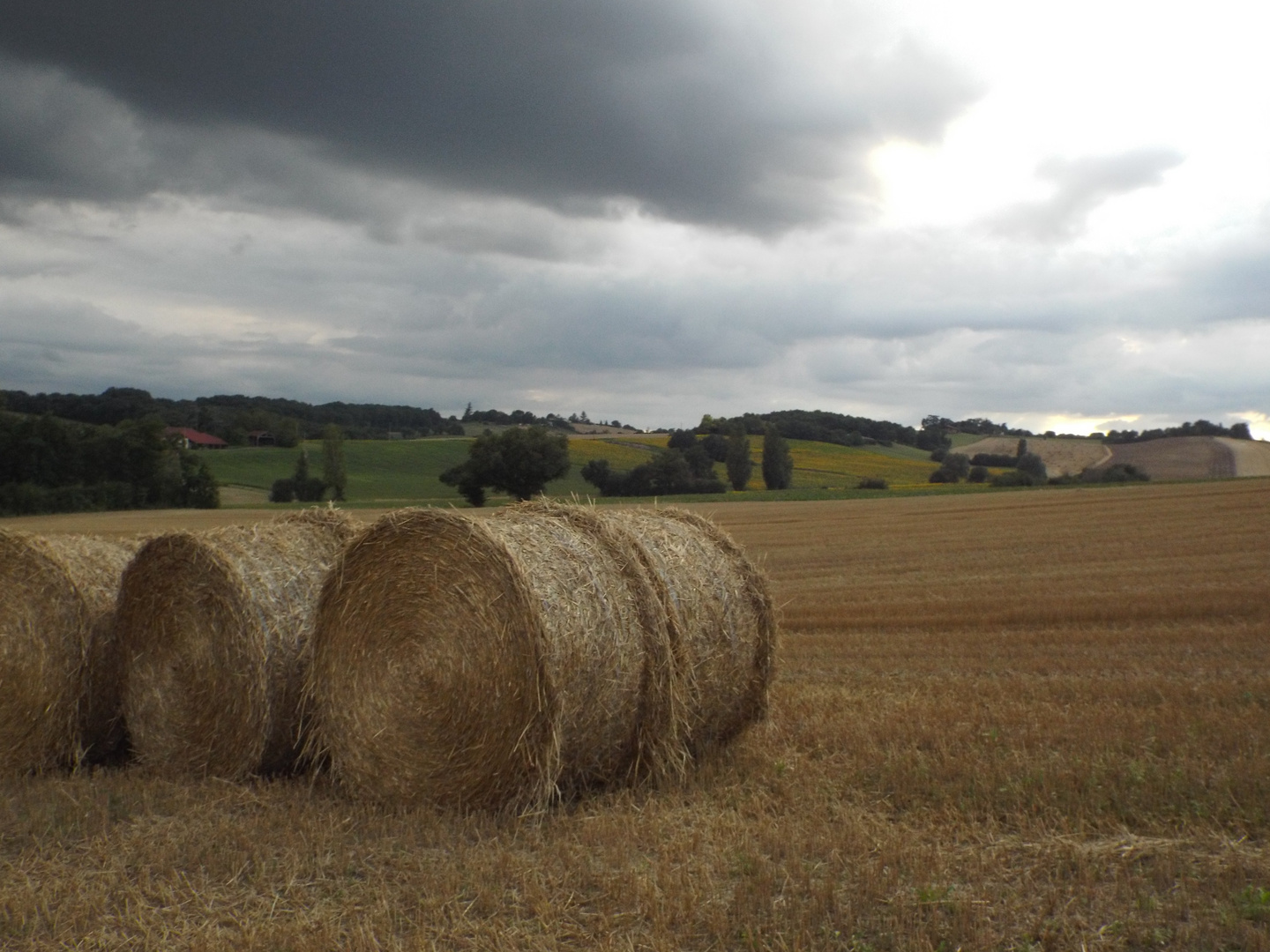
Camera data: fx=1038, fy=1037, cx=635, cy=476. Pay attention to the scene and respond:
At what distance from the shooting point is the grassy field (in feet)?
184

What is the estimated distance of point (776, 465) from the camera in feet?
194

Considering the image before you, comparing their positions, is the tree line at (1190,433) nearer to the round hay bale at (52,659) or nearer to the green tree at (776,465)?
the green tree at (776,465)

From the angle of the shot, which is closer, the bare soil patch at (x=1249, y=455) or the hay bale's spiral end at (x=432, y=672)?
the hay bale's spiral end at (x=432, y=672)

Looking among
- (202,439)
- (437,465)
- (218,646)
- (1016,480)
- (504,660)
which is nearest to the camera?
(504,660)

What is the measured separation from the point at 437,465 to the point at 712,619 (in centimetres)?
6008

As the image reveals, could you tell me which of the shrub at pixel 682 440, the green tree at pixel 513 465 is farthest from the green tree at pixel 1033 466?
the green tree at pixel 513 465

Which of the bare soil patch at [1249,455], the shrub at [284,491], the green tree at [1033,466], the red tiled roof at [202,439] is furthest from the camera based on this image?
the red tiled roof at [202,439]

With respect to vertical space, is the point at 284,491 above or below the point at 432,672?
below

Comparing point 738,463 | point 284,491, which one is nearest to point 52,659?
point 284,491

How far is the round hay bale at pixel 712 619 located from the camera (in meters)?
6.57

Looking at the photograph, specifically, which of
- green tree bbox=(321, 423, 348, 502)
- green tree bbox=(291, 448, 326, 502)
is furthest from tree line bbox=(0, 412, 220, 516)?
green tree bbox=(321, 423, 348, 502)

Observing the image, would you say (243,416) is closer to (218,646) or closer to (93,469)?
(93,469)

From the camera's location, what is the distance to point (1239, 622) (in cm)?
1113

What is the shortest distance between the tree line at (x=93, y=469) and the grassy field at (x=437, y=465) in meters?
2.78
